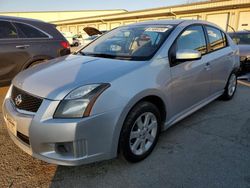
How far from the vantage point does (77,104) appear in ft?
6.93

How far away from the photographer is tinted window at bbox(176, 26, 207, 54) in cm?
315

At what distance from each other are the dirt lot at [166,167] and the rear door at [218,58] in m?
0.97

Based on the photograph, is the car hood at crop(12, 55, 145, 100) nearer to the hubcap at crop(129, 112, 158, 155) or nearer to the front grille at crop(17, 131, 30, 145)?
the front grille at crop(17, 131, 30, 145)

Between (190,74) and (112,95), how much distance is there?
54.8 inches

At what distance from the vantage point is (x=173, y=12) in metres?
23.2

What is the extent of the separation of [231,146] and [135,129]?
53.9 inches

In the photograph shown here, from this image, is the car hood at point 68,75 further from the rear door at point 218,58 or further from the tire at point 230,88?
the tire at point 230,88

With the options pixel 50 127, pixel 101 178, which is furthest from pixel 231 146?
pixel 50 127

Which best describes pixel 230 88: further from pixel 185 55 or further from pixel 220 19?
pixel 220 19

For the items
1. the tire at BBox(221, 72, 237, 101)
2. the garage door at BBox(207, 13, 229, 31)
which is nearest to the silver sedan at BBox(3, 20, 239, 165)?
the tire at BBox(221, 72, 237, 101)

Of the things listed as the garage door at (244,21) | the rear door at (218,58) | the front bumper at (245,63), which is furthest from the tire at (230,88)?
the garage door at (244,21)

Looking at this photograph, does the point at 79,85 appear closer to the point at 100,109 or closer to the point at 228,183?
the point at 100,109

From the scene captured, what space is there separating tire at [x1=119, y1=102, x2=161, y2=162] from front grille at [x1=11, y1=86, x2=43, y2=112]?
0.86 meters

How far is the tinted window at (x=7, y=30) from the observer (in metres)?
4.86
